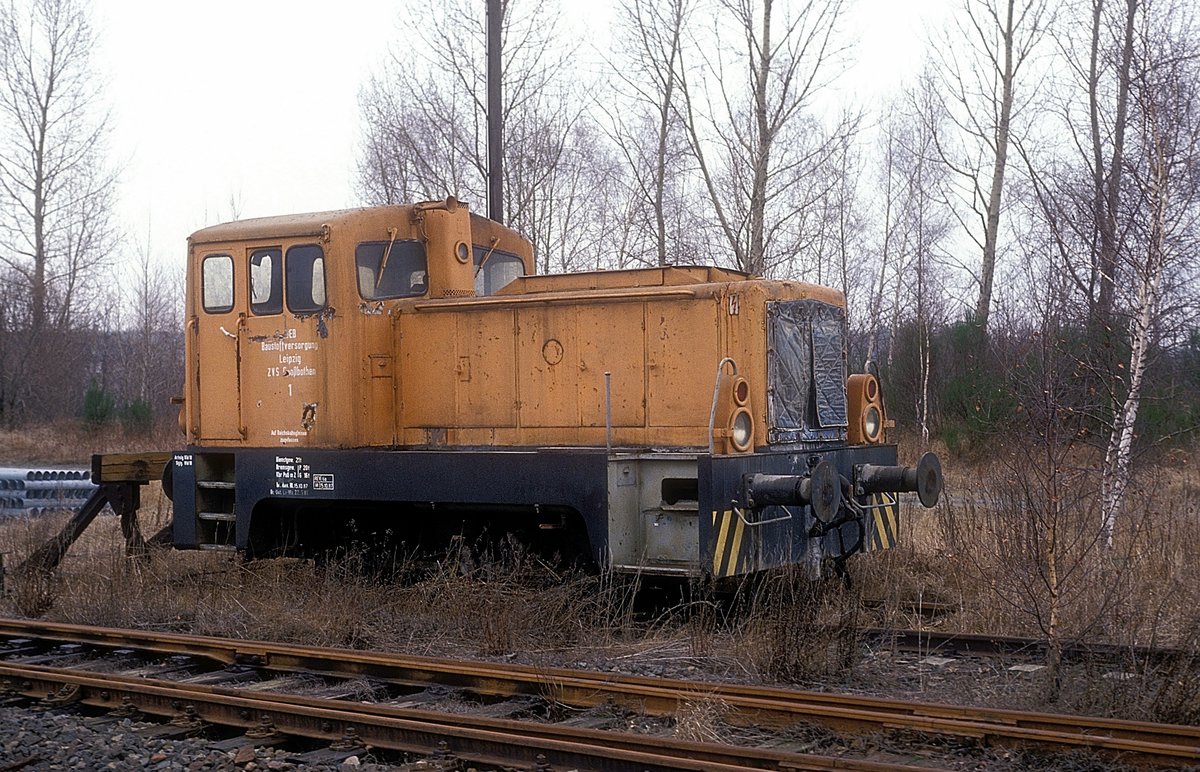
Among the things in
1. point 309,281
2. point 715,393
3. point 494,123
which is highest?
point 494,123

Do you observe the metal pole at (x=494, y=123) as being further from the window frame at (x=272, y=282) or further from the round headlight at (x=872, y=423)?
the round headlight at (x=872, y=423)

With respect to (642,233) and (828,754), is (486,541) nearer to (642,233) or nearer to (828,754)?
(828,754)

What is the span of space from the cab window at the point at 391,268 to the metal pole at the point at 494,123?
5253 millimetres

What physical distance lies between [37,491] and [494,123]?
8973 mm

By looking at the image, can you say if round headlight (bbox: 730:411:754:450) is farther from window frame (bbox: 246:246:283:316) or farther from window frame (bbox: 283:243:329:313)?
window frame (bbox: 246:246:283:316)

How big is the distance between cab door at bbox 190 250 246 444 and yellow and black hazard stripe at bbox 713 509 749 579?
439cm

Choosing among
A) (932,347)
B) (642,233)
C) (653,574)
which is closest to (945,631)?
(653,574)

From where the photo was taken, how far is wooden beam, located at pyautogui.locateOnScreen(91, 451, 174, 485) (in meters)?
10.3

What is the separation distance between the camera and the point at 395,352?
9234 millimetres

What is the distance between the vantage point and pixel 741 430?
7.96m

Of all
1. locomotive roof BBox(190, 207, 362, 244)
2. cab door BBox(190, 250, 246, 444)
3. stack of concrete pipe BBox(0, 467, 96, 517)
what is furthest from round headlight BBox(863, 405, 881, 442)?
stack of concrete pipe BBox(0, 467, 96, 517)

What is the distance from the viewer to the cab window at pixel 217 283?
9547 millimetres

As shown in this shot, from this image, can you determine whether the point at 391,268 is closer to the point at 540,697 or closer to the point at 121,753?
the point at 540,697

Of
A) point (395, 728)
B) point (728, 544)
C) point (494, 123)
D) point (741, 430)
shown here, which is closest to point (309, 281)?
point (741, 430)
